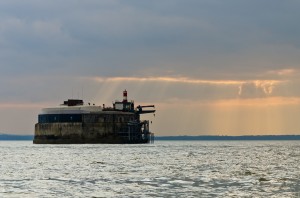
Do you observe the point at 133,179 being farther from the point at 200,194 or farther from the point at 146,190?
the point at 200,194

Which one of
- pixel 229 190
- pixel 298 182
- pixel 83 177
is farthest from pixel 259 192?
pixel 83 177

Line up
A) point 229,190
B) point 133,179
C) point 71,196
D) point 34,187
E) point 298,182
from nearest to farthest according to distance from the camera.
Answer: point 71,196 < point 229,190 < point 34,187 < point 298,182 < point 133,179

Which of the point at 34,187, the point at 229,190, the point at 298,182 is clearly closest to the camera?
the point at 229,190

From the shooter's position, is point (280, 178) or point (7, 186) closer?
point (7, 186)

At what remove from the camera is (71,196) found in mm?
38562

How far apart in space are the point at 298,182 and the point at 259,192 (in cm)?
894

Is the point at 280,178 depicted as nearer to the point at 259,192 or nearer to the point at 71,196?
the point at 259,192

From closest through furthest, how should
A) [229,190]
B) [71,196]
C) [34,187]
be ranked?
[71,196]
[229,190]
[34,187]

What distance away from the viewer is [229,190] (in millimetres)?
41688

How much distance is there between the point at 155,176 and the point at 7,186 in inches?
564

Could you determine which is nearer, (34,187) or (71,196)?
(71,196)

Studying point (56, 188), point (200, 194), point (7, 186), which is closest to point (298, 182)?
point (200, 194)

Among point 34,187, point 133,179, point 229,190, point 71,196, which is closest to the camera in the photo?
point 71,196

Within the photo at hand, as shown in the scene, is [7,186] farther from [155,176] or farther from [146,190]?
[155,176]
